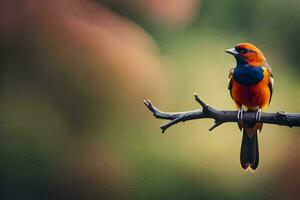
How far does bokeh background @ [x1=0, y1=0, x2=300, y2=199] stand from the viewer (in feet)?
7.31

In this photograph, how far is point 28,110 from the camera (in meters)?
2.29

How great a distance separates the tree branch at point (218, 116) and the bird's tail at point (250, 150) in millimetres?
30

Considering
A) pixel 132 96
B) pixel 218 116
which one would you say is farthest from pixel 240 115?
pixel 132 96

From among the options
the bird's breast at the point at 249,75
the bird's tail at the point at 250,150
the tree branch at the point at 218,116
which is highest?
the bird's breast at the point at 249,75

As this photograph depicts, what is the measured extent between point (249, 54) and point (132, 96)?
47 centimetres

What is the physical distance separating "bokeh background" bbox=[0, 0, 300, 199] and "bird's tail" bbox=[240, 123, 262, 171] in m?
0.03

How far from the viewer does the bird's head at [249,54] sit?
2207mm

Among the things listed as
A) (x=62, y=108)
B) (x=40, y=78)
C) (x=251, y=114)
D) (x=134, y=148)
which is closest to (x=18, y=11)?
(x=40, y=78)

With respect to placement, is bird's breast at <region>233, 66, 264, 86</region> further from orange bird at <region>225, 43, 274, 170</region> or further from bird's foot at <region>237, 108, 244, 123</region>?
bird's foot at <region>237, 108, 244, 123</region>

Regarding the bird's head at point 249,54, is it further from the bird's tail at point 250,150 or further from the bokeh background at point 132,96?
the bird's tail at point 250,150

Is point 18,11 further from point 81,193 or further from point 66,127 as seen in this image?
point 81,193

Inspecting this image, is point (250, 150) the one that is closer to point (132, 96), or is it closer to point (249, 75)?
point (249, 75)

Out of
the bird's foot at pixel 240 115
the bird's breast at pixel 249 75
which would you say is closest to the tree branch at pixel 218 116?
the bird's foot at pixel 240 115

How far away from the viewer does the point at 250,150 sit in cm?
222
